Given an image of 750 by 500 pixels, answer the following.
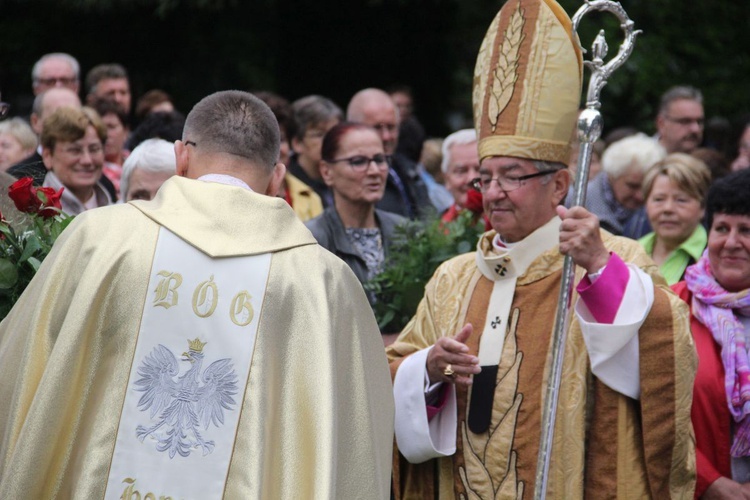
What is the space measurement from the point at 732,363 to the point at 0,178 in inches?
115

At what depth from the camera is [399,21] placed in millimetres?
14070

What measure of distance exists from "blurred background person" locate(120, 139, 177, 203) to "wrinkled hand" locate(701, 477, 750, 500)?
267 cm

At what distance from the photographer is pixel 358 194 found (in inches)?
261

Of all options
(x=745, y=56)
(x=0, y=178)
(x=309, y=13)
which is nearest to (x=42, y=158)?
(x=0, y=178)

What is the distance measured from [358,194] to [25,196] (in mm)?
2401

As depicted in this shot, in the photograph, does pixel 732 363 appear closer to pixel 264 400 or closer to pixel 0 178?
pixel 264 400

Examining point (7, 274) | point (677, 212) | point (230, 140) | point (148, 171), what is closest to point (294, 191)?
point (148, 171)

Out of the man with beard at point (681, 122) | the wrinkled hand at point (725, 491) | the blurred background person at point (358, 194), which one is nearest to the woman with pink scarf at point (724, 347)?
the wrinkled hand at point (725, 491)

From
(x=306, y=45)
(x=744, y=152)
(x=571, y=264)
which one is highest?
(x=306, y=45)

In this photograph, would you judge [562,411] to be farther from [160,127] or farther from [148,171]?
[160,127]

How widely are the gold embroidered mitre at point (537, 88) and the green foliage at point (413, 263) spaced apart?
117cm

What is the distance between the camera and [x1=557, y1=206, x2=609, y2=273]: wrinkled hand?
445 cm

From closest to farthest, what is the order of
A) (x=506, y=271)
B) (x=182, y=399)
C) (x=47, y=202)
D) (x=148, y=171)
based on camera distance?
1. (x=182, y=399)
2. (x=47, y=202)
3. (x=506, y=271)
4. (x=148, y=171)

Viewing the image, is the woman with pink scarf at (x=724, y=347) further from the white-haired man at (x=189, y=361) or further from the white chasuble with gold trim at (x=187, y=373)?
the white chasuble with gold trim at (x=187, y=373)
